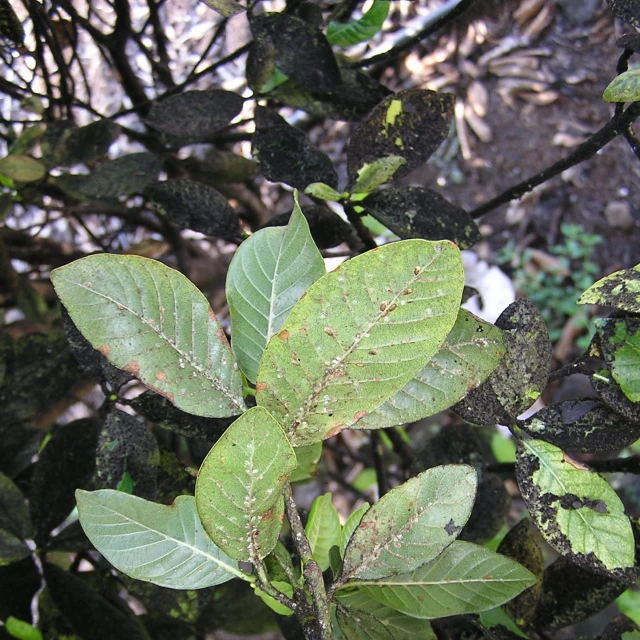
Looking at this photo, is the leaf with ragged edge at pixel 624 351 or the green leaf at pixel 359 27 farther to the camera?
the green leaf at pixel 359 27

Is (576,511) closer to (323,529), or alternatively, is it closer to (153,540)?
(323,529)

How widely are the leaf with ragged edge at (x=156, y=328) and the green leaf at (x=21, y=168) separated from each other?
0.53 metres

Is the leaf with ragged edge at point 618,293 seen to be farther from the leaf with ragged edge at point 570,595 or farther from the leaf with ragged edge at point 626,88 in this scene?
the leaf with ragged edge at point 570,595

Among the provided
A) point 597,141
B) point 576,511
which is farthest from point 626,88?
point 576,511

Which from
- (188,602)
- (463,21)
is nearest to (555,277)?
(463,21)

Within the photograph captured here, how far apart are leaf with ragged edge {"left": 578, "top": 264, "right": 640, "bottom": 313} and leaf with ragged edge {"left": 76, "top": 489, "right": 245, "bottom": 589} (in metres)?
0.31

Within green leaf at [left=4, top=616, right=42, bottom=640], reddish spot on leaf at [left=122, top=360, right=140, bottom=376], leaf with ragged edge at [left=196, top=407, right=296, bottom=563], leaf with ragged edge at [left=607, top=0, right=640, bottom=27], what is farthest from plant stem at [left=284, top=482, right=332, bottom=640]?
leaf with ragged edge at [left=607, top=0, right=640, bottom=27]

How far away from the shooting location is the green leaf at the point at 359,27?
76cm

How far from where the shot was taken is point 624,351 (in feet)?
1.60

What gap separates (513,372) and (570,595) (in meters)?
0.27

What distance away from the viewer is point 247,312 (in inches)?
17.7

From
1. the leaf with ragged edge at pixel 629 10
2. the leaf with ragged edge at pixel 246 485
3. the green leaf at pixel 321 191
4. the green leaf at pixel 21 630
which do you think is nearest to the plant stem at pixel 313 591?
the leaf with ragged edge at pixel 246 485

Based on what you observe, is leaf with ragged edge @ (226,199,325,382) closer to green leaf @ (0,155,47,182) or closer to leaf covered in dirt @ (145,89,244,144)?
leaf covered in dirt @ (145,89,244,144)

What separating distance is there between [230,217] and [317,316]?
1.15 ft
